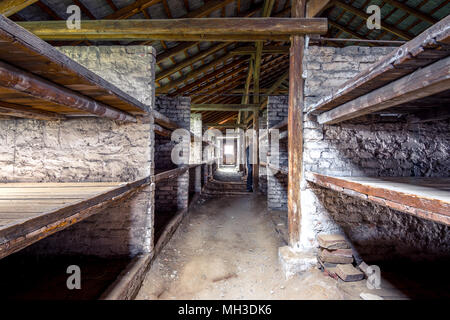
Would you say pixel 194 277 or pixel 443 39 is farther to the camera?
pixel 194 277

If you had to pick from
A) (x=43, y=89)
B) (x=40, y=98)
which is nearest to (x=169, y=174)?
(x=40, y=98)

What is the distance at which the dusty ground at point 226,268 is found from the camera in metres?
2.84

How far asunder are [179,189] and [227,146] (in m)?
17.9

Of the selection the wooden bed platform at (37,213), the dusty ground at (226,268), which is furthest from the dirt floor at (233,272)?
the wooden bed platform at (37,213)

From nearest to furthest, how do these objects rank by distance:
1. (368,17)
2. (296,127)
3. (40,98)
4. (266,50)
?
(40,98)
(296,127)
(368,17)
(266,50)

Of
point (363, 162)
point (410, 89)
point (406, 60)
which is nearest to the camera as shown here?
point (406, 60)

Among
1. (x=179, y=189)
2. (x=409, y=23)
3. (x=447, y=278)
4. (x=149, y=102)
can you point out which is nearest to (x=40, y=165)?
(x=149, y=102)

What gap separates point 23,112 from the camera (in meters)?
2.30

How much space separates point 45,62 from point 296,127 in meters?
2.82

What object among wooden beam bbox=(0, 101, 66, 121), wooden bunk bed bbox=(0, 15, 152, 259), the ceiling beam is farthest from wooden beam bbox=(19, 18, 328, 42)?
the ceiling beam

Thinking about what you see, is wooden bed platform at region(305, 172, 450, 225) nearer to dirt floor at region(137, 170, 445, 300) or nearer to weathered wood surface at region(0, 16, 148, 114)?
dirt floor at region(137, 170, 445, 300)

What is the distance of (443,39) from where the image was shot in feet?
3.52

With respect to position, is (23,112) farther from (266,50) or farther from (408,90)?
(266,50)
